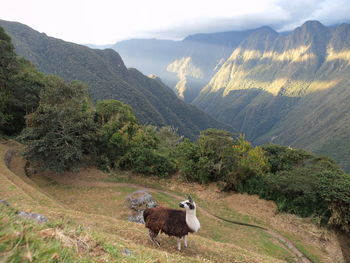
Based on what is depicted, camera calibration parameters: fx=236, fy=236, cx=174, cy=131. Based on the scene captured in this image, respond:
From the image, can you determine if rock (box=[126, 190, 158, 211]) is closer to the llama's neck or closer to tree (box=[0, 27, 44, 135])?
the llama's neck

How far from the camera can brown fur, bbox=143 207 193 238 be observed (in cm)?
852

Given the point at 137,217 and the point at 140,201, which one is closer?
the point at 137,217

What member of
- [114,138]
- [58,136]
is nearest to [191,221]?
[58,136]

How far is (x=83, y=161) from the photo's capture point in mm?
22891

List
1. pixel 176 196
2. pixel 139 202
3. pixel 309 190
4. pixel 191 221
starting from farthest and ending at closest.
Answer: pixel 176 196
pixel 309 190
pixel 139 202
pixel 191 221

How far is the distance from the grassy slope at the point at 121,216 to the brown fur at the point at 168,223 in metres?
0.58

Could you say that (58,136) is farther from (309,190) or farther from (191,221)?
(309,190)

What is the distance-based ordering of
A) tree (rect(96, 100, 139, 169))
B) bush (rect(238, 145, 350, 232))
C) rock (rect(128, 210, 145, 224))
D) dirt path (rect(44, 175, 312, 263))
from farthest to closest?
tree (rect(96, 100, 139, 169)), bush (rect(238, 145, 350, 232)), rock (rect(128, 210, 145, 224)), dirt path (rect(44, 175, 312, 263))

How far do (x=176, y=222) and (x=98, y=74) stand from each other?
431 feet

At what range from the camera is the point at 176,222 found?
8.67m

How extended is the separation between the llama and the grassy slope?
0.53 meters

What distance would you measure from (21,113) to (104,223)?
25641 millimetres

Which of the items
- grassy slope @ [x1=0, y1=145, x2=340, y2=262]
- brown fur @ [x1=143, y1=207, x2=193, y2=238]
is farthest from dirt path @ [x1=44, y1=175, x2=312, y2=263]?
brown fur @ [x1=143, y1=207, x2=193, y2=238]

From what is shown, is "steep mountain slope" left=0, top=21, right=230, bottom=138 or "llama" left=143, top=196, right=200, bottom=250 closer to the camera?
"llama" left=143, top=196, right=200, bottom=250
